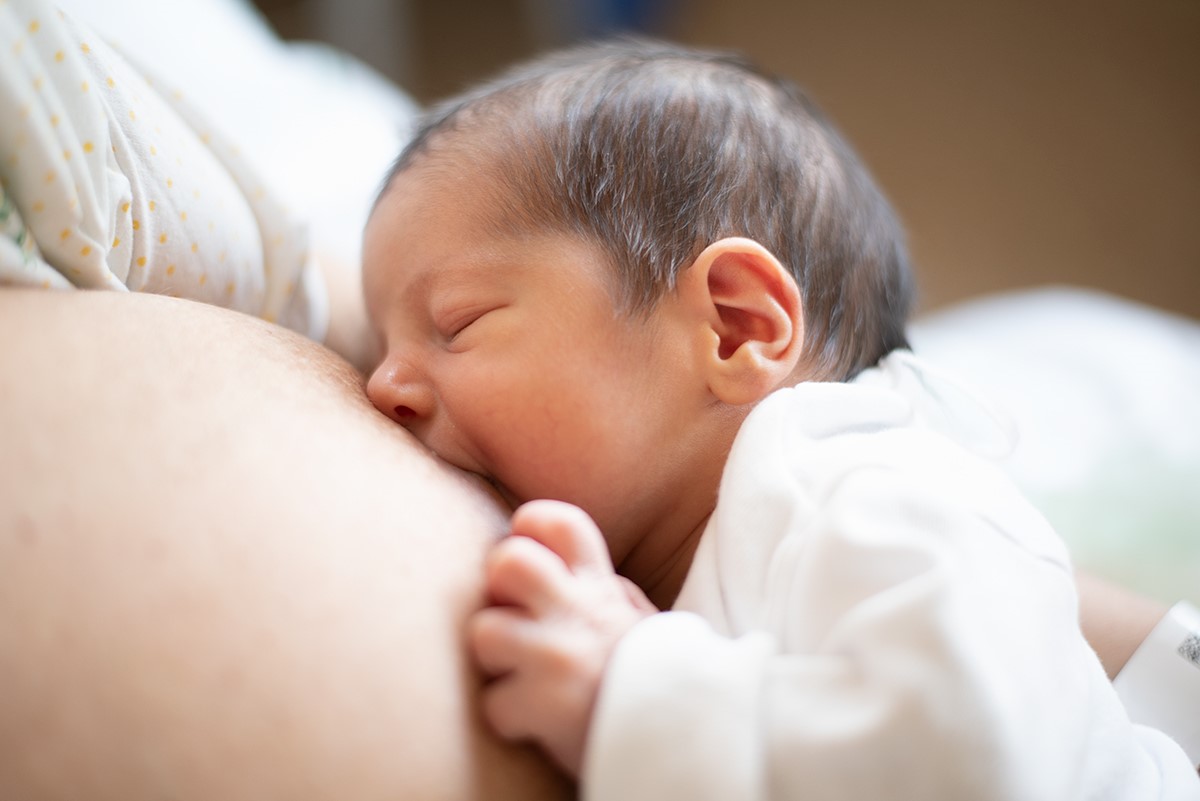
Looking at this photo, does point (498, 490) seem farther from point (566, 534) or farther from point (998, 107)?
point (998, 107)

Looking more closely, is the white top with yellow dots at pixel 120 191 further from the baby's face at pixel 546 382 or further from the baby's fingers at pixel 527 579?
the baby's fingers at pixel 527 579

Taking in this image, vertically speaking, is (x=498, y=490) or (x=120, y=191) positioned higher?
(x=120, y=191)

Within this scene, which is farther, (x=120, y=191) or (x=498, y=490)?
(x=498, y=490)

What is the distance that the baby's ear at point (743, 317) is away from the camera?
2.78ft

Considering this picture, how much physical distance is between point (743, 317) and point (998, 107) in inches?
109

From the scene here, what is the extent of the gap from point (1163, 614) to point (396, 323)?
783mm

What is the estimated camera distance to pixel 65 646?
20.7 inches

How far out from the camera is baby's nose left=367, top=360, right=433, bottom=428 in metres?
0.85

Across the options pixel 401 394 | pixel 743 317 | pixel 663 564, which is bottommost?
pixel 663 564

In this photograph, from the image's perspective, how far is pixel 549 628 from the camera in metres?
0.62

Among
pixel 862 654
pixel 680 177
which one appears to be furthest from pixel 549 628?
pixel 680 177

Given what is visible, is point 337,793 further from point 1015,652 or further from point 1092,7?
point 1092,7

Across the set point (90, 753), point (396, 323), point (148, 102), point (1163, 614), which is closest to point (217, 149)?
point (148, 102)

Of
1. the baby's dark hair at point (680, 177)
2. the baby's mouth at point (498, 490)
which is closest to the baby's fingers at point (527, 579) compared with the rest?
the baby's mouth at point (498, 490)
